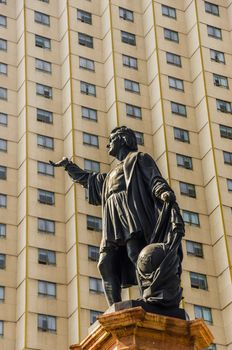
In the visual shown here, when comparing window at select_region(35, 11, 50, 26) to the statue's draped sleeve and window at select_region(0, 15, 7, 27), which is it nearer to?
window at select_region(0, 15, 7, 27)

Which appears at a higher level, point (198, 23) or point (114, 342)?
point (198, 23)

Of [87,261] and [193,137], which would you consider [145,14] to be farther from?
[87,261]

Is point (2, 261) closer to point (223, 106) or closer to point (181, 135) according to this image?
point (181, 135)

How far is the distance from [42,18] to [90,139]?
552 inches

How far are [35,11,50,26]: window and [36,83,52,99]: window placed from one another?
743 centimetres

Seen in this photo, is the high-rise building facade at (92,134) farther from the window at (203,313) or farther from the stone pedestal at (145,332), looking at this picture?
the stone pedestal at (145,332)

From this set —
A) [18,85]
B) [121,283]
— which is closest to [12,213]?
[18,85]

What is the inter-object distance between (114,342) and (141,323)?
1.90ft

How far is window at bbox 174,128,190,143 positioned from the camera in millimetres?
85506

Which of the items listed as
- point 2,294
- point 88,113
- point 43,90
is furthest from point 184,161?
point 2,294

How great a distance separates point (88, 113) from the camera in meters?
85.2

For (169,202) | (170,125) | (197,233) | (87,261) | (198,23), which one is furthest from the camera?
(198,23)

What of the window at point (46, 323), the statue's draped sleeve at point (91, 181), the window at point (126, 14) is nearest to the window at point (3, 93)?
the window at point (126, 14)

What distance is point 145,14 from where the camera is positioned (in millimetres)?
92938
